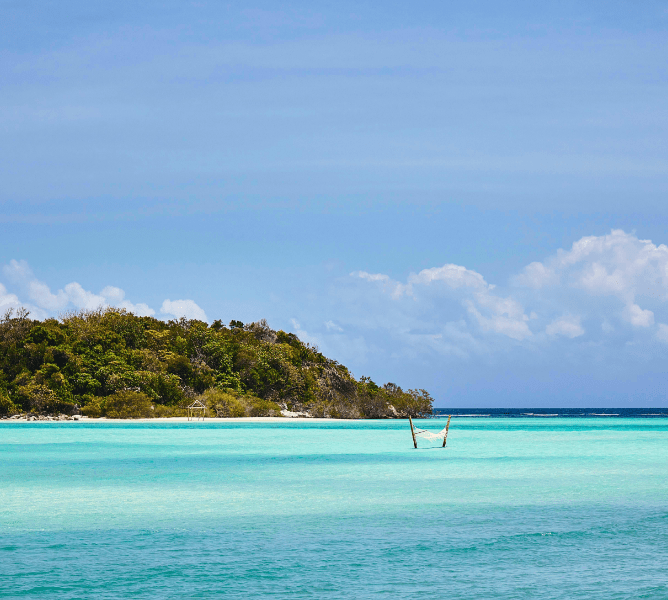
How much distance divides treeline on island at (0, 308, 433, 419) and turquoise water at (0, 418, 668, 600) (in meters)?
38.5

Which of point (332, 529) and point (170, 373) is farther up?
point (170, 373)

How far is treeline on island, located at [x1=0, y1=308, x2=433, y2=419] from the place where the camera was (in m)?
63.4

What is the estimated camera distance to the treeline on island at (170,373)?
208 feet

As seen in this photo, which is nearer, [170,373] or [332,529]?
[332,529]

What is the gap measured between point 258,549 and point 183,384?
60.3 m

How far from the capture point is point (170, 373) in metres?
69.6

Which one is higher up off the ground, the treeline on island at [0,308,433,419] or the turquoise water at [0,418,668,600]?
the treeline on island at [0,308,433,419]

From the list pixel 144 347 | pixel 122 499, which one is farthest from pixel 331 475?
pixel 144 347

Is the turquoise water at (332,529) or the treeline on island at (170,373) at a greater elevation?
the treeline on island at (170,373)

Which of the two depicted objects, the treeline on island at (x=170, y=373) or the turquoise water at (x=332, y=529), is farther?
the treeline on island at (x=170, y=373)

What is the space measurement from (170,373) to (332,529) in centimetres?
5812

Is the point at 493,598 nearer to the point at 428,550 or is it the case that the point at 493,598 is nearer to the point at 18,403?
the point at 428,550

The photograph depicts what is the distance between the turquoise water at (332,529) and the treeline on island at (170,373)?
38.5m

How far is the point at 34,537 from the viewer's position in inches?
494
